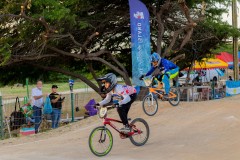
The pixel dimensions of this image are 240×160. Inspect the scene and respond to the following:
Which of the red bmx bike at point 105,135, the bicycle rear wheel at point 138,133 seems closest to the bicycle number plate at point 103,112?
the red bmx bike at point 105,135

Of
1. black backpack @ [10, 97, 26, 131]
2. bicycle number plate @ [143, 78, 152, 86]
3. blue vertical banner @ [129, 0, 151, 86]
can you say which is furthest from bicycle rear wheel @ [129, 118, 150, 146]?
blue vertical banner @ [129, 0, 151, 86]

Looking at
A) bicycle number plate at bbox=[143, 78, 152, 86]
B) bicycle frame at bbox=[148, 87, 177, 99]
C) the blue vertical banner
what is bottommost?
bicycle frame at bbox=[148, 87, 177, 99]

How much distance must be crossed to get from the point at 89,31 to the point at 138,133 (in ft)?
38.3

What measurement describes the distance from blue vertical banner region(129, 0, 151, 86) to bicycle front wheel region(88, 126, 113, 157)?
775 cm

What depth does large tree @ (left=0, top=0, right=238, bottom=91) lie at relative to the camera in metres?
16.2

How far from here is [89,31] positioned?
64.9ft

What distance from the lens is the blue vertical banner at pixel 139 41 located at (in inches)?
637

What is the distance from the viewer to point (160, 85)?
40.7ft

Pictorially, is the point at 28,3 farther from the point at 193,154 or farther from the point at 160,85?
the point at 193,154

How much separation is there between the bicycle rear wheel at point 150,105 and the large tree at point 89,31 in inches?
204

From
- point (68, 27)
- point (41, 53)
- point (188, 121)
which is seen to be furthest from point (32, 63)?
point (188, 121)

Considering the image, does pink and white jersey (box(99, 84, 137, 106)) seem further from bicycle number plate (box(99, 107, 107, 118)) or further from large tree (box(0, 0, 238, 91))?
large tree (box(0, 0, 238, 91))

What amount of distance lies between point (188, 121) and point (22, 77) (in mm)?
12803

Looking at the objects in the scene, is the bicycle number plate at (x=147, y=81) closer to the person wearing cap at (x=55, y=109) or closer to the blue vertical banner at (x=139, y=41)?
the person wearing cap at (x=55, y=109)
